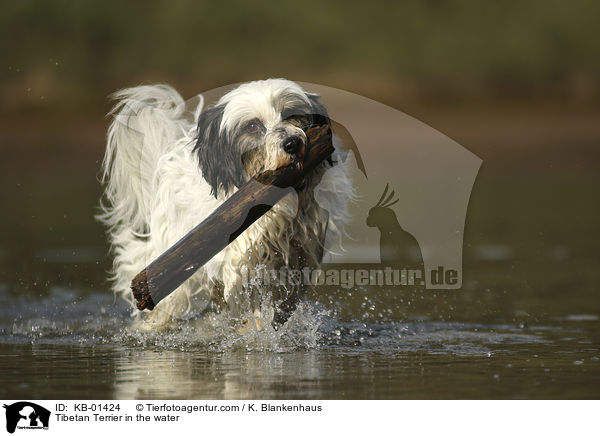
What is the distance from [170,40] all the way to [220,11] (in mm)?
1591

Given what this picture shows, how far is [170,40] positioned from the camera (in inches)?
1012

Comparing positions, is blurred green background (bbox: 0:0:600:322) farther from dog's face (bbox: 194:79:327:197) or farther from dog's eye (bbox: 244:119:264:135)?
dog's eye (bbox: 244:119:264:135)

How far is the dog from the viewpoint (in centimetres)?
536

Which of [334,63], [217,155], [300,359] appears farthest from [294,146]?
[334,63]

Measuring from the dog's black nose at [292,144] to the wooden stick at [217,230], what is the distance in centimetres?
9

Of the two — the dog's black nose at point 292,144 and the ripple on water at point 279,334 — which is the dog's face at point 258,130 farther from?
the ripple on water at point 279,334

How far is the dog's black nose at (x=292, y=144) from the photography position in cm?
514

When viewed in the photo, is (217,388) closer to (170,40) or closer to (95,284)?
(95,284)

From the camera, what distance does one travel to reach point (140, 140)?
6.58 metres

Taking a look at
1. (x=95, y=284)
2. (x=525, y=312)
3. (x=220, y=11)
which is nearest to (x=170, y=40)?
(x=220, y=11)

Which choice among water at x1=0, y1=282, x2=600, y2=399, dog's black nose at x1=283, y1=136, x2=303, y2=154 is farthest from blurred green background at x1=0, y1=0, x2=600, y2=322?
dog's black nose at x1=283, y1=136, x2=303, y2=154

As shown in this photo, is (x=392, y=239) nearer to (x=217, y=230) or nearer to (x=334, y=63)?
(x=217, y=230)

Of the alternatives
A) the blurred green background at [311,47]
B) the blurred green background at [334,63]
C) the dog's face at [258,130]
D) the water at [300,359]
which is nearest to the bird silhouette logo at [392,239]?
the water at [300,359]

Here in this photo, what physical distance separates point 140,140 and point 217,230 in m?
1.54
